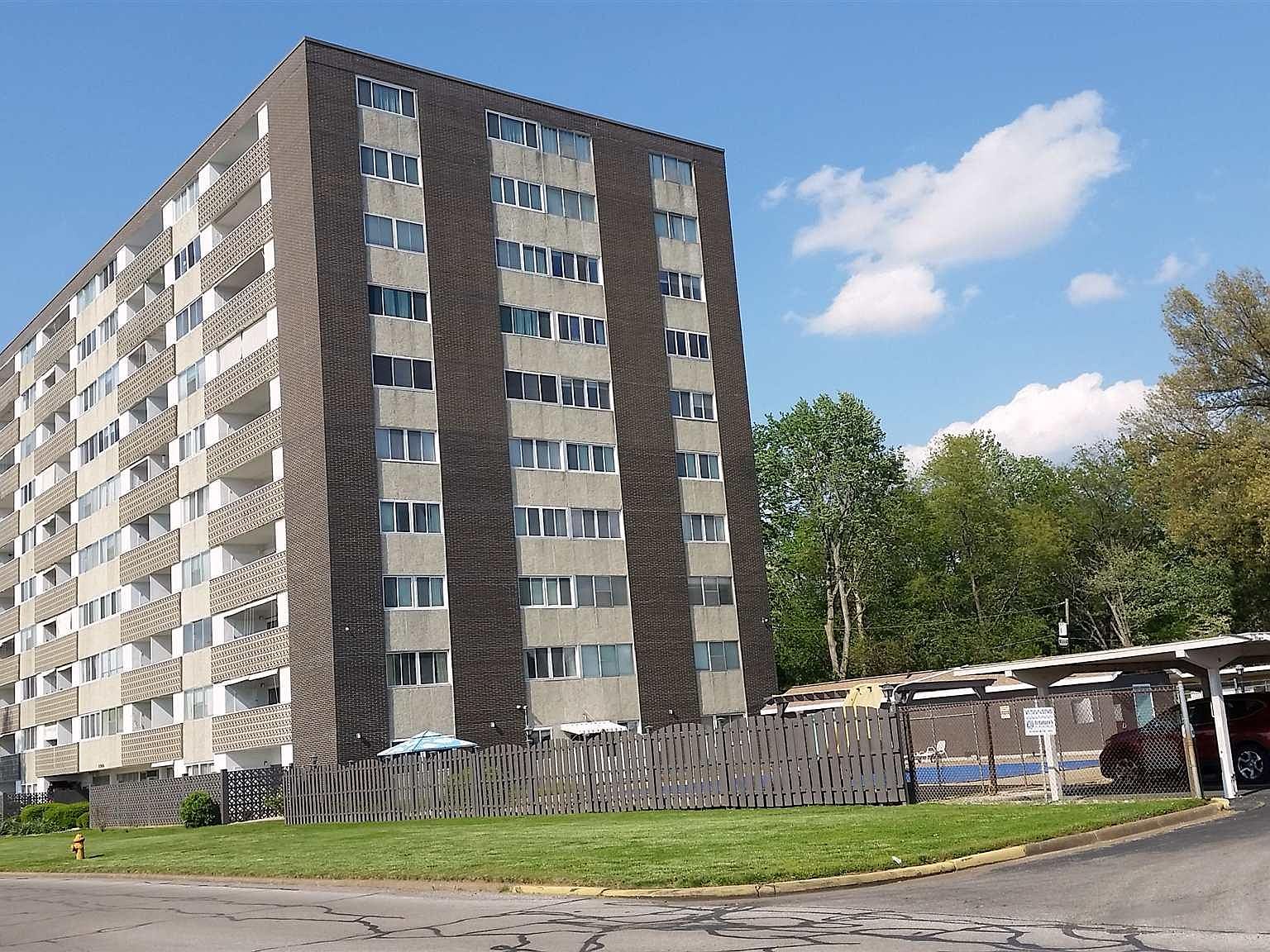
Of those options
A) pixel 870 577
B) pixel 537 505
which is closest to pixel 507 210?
pixel 537 505

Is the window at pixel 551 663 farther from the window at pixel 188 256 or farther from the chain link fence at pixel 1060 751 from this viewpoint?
the window at pixel 188 256

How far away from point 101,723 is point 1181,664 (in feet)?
171

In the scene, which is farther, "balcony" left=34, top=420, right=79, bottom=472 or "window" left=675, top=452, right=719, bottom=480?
"balcony" left=34, top=420, right=79, bottom=472

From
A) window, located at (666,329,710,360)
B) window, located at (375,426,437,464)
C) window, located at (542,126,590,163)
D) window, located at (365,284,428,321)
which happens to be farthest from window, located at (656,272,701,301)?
window, located at (375,426,437,464)

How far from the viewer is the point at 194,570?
2112 inches

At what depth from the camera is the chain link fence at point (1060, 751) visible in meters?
24.2

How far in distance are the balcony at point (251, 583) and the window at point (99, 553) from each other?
13198 millimetres

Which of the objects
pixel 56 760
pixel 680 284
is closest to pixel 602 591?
pixel 680 284

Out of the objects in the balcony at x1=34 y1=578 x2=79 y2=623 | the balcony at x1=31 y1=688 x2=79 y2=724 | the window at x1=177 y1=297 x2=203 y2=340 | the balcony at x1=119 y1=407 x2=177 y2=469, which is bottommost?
the balcony at x1=31 y1=688 x2=79 y2=724

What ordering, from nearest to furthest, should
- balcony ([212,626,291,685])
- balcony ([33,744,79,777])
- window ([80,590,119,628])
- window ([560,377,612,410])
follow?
1. balcony ([212,626,291,685])
2. window ([560,377,612,410])
3. window ([80,590,119,628])
4. balcony ([33,744,79,777])

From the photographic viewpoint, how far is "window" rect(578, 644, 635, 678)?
165 feet

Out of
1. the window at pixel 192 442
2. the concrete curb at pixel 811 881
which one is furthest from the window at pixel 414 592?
the concrete curb at pixel 811 881

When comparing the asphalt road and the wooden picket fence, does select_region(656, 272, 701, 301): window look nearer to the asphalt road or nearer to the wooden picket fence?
the wooden picket fence

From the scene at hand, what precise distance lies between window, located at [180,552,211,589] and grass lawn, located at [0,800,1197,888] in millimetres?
23224
